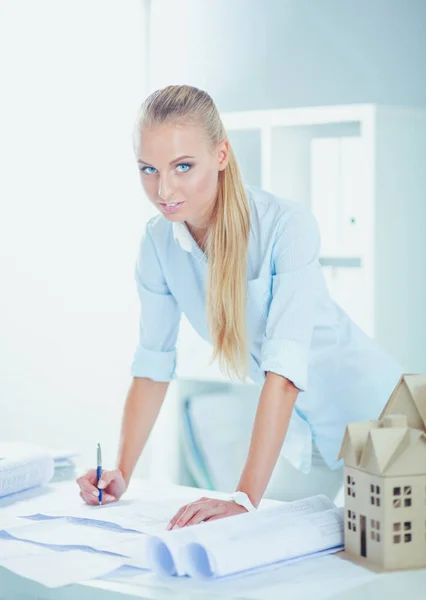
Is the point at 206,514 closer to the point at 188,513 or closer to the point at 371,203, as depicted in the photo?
the point at 188,513

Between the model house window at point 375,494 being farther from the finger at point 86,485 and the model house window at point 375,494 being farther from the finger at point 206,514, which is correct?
the finger at point 86,485

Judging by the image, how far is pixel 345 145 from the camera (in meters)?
2.95

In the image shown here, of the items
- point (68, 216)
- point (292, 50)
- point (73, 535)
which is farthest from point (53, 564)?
point (292, 50)

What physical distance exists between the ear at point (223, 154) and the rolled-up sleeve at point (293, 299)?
146 mm

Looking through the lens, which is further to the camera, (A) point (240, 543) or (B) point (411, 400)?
(B) point (411, 400)

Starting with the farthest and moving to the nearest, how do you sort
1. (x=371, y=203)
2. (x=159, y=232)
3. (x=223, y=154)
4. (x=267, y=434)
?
(x=371, y=203)
(x=159, y=232)
(x=223, y=154)
(x=267, y=434)

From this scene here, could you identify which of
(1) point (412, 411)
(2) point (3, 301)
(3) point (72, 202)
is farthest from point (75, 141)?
(1) point (412, 411)

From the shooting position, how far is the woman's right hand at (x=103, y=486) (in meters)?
1.56

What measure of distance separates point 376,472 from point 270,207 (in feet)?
2.27

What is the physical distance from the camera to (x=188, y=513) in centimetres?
129

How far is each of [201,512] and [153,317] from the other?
56cm

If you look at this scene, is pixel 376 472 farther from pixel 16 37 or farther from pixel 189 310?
pixel 16 37

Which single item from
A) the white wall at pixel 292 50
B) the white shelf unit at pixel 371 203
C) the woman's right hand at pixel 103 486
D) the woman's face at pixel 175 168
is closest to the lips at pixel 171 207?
the woman's face at pixel 175 168

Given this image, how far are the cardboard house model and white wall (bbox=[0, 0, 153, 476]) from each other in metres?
2.04
